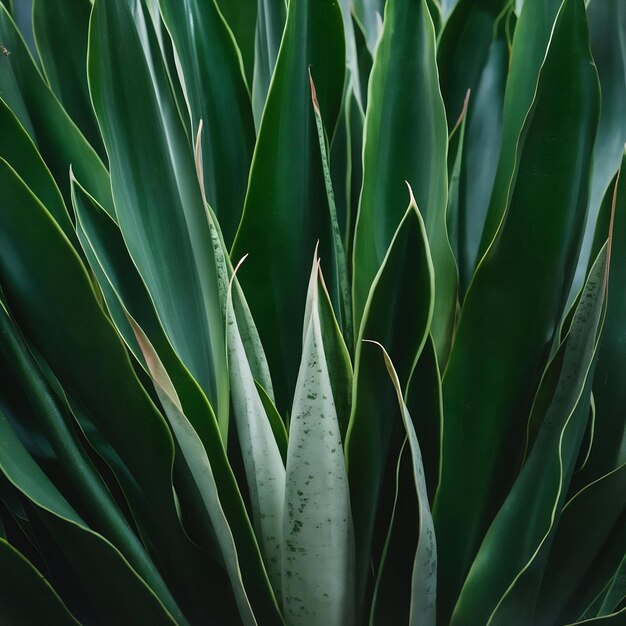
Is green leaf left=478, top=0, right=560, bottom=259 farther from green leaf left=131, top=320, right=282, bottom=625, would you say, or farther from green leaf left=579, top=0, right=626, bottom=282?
green leaf left=131, top=320, right=282, bottom=625

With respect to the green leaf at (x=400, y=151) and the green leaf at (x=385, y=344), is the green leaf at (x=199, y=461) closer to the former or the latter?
the green leaf at (x=385, y=344)

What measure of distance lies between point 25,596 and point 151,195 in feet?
0.76

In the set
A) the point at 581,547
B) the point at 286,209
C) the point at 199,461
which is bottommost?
the point at 581,547

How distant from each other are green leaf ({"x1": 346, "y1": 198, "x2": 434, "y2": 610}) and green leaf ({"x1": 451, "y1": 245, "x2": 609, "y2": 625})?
71mm

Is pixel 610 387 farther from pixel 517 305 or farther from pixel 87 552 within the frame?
pixel 87 552

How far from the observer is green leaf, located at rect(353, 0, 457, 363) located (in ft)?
1.65

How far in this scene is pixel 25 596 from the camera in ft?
1.30

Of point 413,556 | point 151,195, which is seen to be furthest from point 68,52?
point 413,556

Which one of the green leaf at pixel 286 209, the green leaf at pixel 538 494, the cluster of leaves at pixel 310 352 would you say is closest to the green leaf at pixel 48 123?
the cluster of leaves at pixel 310 352

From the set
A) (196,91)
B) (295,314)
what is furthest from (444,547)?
(196,91)

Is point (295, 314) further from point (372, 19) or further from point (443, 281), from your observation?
point (372, 19)

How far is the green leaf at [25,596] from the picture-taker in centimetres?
38

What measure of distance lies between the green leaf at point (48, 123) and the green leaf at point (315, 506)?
0.25m

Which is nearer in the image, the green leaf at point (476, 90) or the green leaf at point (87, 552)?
the green leaf at point (87, 552)
